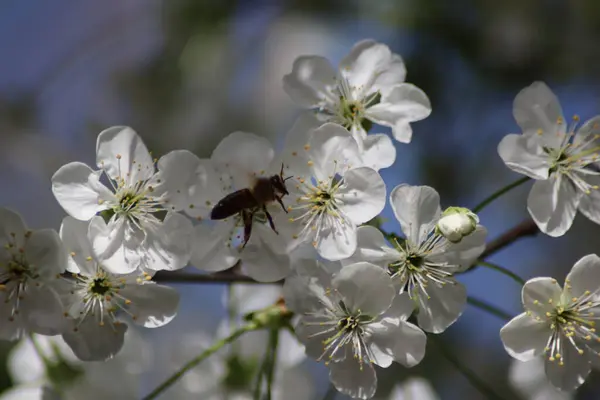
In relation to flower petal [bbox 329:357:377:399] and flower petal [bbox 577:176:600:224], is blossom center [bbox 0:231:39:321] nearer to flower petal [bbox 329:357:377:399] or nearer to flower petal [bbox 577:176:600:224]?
flower petal [bbox 329:357:377:399]

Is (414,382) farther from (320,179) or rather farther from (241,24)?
(241,24)

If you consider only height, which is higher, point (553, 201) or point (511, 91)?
point (553, 201)

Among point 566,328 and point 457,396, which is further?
point 457,396

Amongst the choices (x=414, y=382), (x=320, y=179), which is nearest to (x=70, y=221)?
Result: (x=320, y=179)

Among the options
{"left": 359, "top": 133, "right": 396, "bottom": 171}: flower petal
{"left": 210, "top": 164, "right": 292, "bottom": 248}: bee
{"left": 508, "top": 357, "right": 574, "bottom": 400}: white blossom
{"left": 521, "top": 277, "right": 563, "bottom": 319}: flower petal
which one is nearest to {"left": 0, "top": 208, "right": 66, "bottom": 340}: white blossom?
{"left": 210, "top": 164, "right": 292, "bottom": 248}: bee

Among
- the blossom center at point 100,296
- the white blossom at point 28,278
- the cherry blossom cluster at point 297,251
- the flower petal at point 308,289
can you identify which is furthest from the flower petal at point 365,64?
the white blossom at point 28,278

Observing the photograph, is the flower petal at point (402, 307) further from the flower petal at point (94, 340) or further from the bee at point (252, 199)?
the flower petal at point (94, 340)
